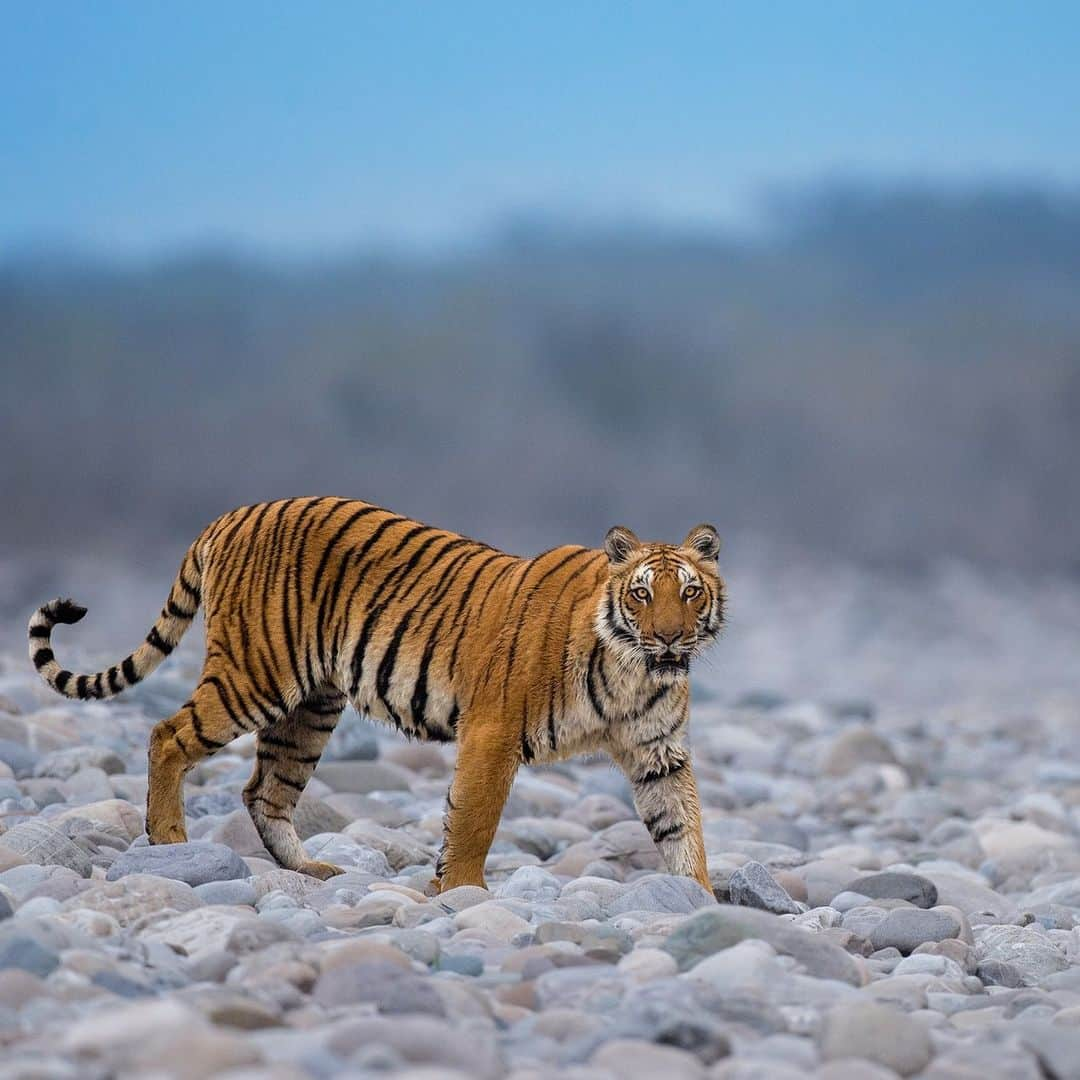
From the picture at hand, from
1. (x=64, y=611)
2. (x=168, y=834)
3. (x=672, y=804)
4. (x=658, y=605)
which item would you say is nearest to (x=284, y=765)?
(x=168, y=834)

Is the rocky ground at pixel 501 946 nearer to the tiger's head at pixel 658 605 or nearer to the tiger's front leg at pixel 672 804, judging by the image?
the tiger's front leg at pixel 672 804

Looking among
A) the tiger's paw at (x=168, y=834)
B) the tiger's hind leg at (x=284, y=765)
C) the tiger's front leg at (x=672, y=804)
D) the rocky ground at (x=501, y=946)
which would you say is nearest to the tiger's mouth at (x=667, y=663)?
the tiger's front leg at (x=672, y=804)

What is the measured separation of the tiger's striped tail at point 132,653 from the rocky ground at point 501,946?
0.69m

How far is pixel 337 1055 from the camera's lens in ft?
14.1

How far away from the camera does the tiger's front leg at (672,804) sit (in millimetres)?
7863

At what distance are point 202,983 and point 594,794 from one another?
831cm

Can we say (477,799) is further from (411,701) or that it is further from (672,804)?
(672,804)

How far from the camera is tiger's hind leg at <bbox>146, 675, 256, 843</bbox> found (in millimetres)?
8203

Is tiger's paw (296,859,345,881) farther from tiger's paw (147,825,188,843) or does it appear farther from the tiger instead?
tiger's paw (147,825,188,843)

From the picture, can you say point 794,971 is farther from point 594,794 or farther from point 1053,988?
point 594,794

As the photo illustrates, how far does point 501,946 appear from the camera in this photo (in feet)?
19.7

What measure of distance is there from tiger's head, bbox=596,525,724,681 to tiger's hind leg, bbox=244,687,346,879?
77.4 inches

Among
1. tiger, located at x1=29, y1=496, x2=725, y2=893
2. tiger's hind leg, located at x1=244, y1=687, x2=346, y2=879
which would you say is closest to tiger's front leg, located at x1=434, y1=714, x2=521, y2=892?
tiger, located at x1=29, y1=496, x2=725, y2=893

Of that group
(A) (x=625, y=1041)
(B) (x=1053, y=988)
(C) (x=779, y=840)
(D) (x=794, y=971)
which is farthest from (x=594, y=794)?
(A) (x=625, y=1041)
